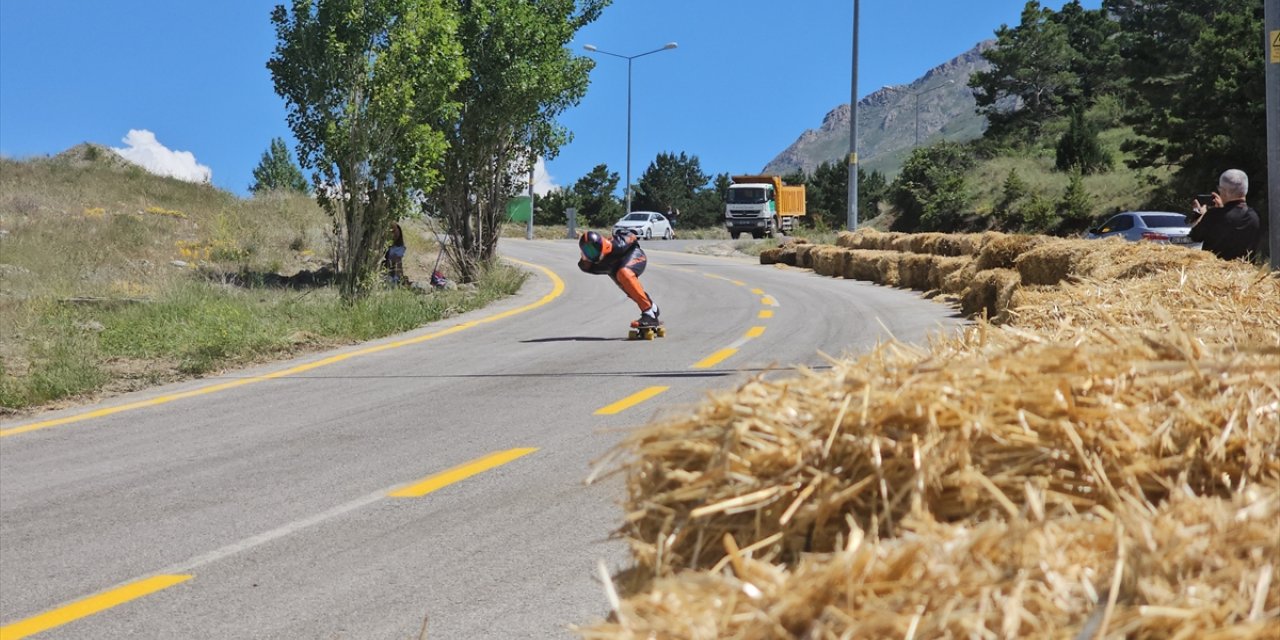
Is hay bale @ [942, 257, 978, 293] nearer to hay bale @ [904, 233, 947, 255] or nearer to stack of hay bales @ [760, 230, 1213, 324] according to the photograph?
stack of hay bales @ [760, 230, 1213, 324]

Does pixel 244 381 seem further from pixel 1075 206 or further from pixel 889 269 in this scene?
pixel 1075 206

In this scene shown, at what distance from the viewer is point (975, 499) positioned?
2170mm

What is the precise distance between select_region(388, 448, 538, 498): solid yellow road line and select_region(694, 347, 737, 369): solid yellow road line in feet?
13.1

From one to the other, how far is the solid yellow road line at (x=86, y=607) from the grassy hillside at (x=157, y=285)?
5662 millimetres

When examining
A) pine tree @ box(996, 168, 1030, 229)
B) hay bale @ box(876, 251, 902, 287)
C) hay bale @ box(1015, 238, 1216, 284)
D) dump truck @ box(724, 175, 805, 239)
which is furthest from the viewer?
dump truck @ box(724, 175, 805, 239)

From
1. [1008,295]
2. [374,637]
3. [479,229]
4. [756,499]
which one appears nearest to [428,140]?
[479,229]

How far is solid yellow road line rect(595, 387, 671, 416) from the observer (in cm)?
913

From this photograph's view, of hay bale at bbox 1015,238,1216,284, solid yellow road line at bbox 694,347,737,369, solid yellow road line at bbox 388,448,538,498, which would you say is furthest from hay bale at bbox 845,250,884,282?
solid yellow road line at bbox 388,448,538,498

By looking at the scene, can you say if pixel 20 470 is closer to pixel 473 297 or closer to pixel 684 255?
pixel 473 297

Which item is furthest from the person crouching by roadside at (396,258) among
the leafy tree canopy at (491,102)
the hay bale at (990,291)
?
the hay bale at (990,291)

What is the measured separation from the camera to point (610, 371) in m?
11.5

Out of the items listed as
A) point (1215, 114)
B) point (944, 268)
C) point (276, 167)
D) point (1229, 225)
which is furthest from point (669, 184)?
point (1229, 225)

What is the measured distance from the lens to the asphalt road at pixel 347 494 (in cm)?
500

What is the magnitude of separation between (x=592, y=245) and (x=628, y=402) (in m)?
4.16
